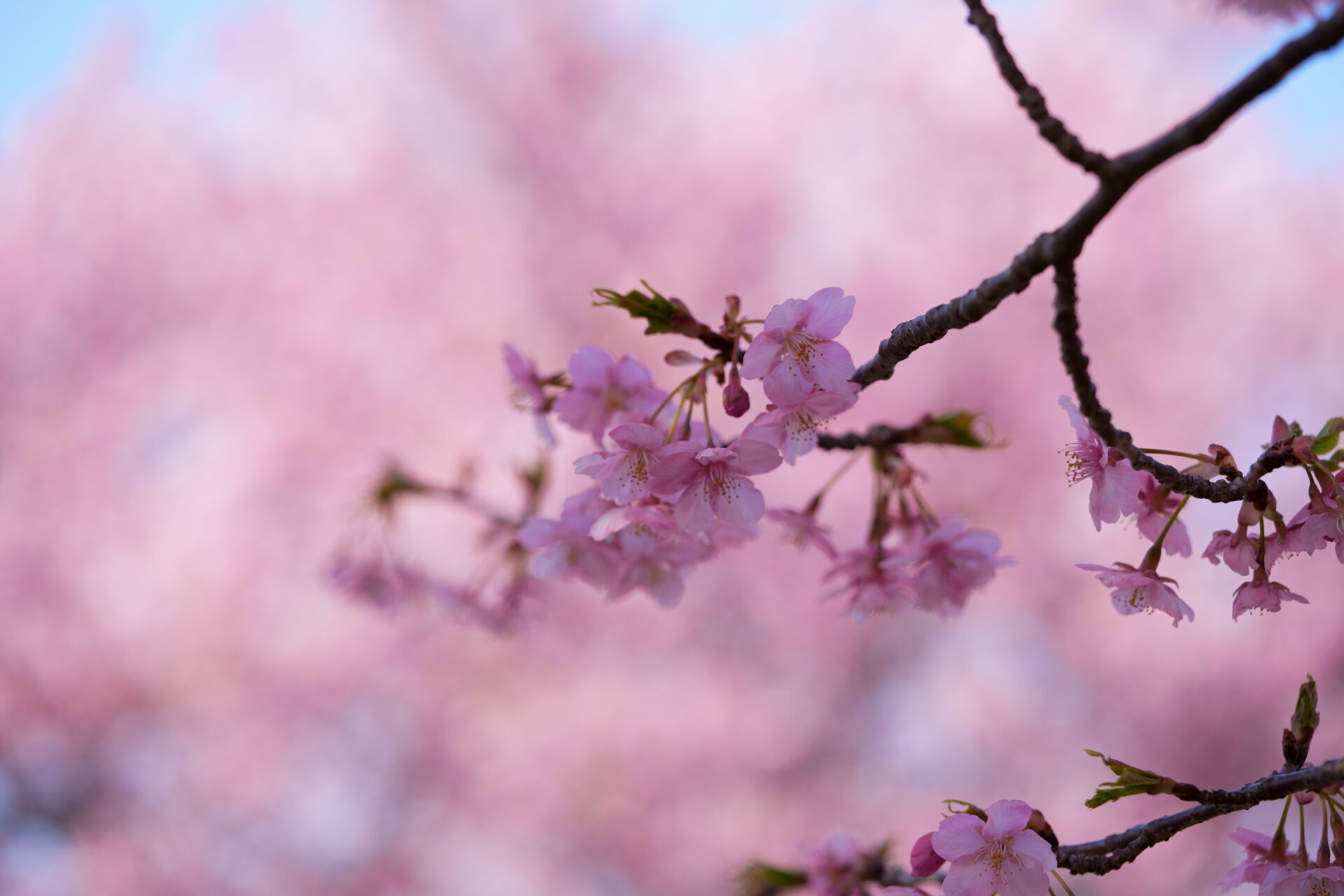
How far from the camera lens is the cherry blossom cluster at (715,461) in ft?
2.52

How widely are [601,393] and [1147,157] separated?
2.05 ft

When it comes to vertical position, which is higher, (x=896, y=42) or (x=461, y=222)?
(x=896, y=42)

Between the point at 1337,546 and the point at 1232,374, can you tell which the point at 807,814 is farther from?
the point at 1337,546

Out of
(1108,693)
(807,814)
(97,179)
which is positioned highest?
(97,179)

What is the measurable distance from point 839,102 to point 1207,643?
11.9 feet

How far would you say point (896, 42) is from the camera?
16.6 feet

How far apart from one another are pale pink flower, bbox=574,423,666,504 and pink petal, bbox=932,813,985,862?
1.29ft

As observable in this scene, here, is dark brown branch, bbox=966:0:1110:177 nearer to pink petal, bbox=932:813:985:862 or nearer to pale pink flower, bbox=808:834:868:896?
pink petal, bbox=932:813:985:862

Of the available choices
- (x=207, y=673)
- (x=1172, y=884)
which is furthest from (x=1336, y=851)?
(x=207, y=673)

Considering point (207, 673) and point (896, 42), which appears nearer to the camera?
point (207, 673)

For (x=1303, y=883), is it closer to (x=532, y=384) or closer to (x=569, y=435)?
(x=532, y=384)

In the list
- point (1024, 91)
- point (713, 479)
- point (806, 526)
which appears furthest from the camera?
point (806, 526)

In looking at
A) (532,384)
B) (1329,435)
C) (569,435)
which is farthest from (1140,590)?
(569,435)

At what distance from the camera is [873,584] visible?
1099 mm
